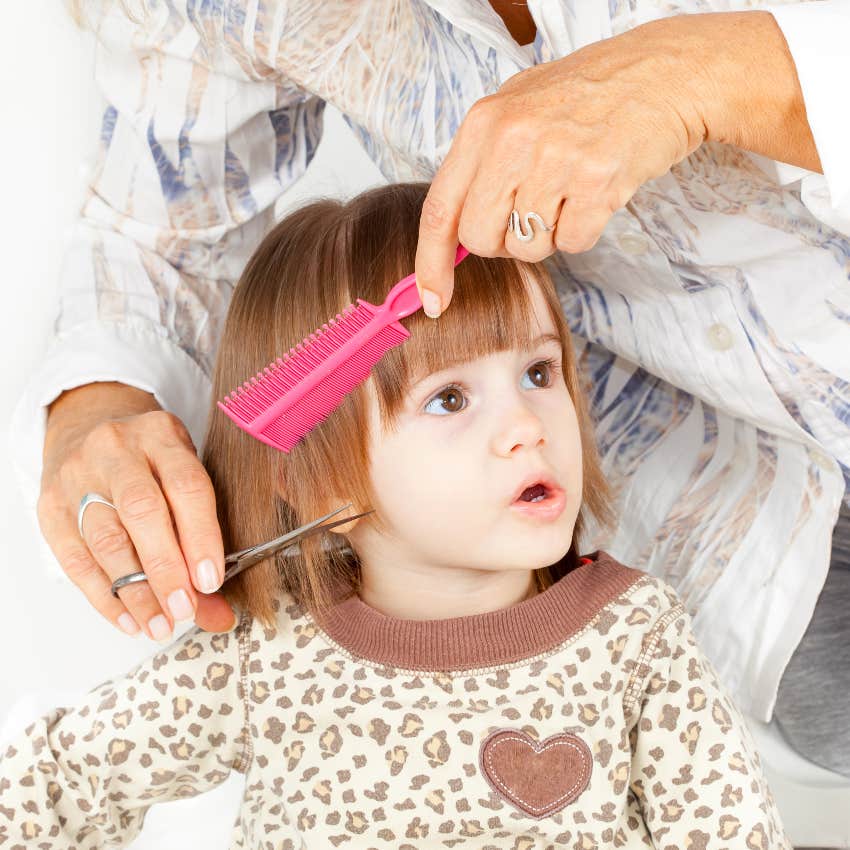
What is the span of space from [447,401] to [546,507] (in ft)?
0.40

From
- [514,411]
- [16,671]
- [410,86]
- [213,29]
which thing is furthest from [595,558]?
[16,671]

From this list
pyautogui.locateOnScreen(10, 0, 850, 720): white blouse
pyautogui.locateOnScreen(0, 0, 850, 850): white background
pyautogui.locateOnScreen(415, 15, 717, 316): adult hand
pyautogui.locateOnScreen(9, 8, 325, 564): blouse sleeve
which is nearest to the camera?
pyautogui.locateOnScreen(415, 15, 717, 316): adult hand

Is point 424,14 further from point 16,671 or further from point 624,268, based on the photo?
point 16,671

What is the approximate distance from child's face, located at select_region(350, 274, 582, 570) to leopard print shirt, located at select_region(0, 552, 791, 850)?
0.25 feet

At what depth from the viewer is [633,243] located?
1.10 m

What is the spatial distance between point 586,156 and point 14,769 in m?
0.69

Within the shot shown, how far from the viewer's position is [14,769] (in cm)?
96

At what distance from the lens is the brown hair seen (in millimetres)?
944

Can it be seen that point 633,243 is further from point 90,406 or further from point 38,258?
point 38,258

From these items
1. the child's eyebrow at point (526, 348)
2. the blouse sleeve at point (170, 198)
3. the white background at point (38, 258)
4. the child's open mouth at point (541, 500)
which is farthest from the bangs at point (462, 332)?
the white background at point (38, 258)

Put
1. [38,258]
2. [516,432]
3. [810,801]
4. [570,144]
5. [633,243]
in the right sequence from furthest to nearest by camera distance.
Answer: [38,258], [810,801], [633,243], [516,432], [570,144]

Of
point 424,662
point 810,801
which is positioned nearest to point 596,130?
point 424,662

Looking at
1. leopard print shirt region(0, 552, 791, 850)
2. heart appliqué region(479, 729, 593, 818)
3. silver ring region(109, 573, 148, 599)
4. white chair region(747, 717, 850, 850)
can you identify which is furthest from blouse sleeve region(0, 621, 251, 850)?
white chair region(747, 717, 850, 850)

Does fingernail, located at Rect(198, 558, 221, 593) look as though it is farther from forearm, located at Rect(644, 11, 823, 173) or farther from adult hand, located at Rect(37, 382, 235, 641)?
forearm, located at Rect(644, 11, 823, 173)
